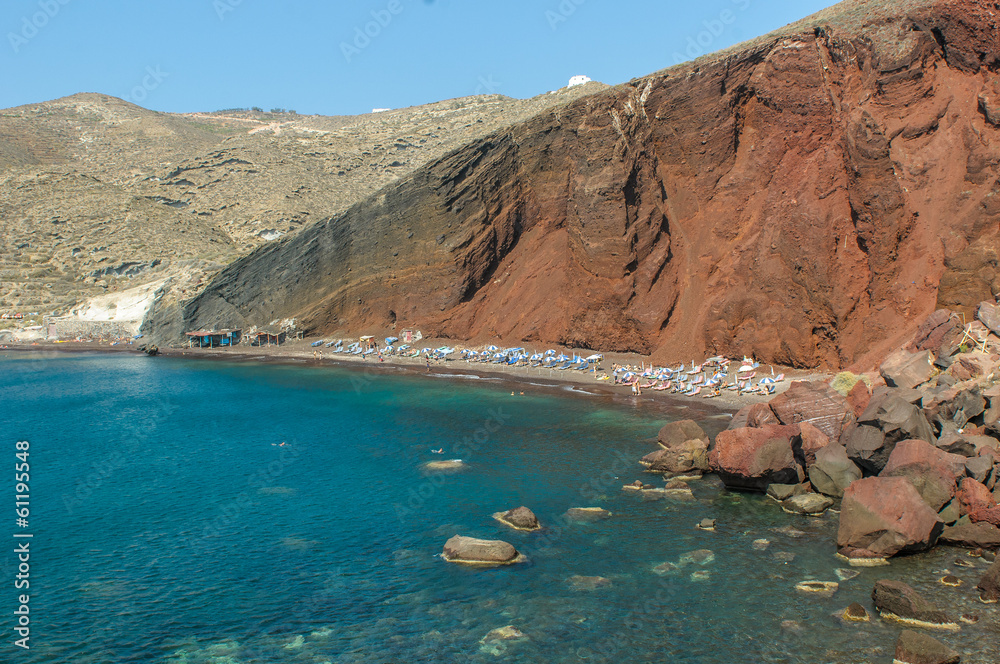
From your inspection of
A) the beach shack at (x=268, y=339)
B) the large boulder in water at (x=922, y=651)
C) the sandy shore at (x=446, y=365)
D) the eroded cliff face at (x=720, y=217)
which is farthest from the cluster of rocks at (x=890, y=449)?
the beach shack at (x=268, y=339)

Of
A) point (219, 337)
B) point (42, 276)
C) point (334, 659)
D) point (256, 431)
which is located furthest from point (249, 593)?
point (42, 276)

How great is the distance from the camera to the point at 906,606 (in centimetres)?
1574

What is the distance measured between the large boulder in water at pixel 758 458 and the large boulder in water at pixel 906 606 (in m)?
8.73

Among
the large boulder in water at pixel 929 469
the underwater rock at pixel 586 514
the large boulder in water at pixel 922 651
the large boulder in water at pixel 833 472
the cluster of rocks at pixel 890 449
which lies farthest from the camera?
the large boulder in water at pixel 833 472

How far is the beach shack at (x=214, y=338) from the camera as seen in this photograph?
283ft

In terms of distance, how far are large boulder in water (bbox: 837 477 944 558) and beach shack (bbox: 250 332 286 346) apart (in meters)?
73.4

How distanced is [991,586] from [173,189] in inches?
5084

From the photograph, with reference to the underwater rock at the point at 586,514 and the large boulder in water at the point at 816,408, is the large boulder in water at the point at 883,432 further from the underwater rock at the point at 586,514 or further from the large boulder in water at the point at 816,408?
the underwater rock at the point at 586,514

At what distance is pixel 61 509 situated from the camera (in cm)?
2630

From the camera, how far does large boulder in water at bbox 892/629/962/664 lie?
1381 centimetres

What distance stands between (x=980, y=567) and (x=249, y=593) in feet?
67.9

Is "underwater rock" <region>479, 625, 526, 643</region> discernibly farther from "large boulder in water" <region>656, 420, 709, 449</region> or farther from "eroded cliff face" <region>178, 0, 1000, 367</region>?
"eroded cliff face" <region>178, 0, 1000, 367</region>

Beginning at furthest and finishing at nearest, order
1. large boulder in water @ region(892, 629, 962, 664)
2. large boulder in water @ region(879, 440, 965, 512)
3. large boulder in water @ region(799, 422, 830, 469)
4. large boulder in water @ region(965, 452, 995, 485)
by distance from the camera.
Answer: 1. large boulder in water @ region(799, 422, 830, 469)
2. large boulder in water @ region(965, 452, 995, 485)
3. large boulder in water @ region(879, 440, 965, 512)
4. large boulder in water @ region(892, 629, 962, 664)

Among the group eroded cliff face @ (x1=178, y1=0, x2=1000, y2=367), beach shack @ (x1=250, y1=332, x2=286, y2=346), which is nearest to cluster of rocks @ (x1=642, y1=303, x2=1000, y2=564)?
eroded cliff face @ (x1=178, y1=0, x2=1000, y2=367)
